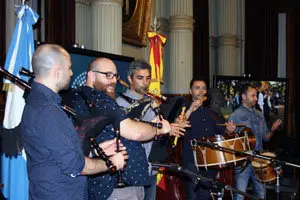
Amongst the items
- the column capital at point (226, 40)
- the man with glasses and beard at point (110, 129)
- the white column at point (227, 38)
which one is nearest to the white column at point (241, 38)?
the white column at point (227, 38)

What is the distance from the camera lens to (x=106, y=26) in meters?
5.72

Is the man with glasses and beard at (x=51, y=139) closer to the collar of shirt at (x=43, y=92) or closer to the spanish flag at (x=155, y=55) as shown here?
the collar of shirt at (x=43, y=92)

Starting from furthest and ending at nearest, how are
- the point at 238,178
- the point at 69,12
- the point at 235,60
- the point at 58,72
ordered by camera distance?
1. the point at 235,60
2. the point at 69,12
3. the point at 238,178
4. the point at 58,72

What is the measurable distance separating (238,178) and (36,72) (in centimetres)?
328

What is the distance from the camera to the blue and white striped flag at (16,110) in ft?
12.7

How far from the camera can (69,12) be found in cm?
552

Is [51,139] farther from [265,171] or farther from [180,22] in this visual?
[180,22]

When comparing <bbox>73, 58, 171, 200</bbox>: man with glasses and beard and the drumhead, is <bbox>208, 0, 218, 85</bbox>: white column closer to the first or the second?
the drumhead

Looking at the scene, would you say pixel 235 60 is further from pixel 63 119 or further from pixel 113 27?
pixel 63 119

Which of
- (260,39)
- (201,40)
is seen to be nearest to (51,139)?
(201,40)

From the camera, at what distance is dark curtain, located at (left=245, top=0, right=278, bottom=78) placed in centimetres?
1095

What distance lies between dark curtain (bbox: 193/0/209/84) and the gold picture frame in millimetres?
2228

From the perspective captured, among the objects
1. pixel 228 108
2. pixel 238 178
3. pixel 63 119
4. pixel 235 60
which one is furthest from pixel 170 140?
pixel 235 60

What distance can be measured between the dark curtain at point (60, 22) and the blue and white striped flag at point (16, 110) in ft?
4.15
